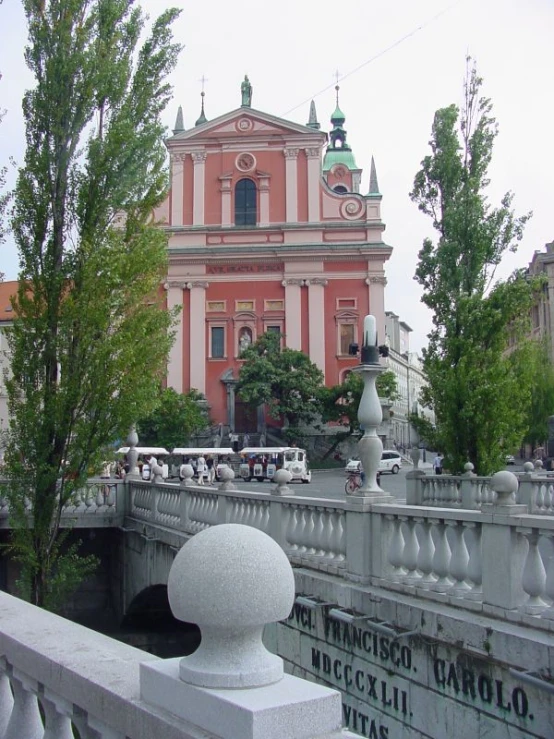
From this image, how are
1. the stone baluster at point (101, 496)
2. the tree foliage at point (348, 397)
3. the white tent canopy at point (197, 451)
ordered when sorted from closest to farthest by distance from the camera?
1. the stone baluster at point (101, 496)
2. the white tent canopy at point (197, 451)
3. the tree foliage at point (348, 397)

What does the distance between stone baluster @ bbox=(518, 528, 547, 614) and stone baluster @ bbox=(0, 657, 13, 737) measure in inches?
147

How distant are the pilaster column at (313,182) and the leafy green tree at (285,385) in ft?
33.9

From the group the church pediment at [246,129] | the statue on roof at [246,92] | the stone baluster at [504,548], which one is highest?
the statue on roof at [246,92]

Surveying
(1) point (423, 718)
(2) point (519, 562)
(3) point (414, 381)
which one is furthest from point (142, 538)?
(3) point (414, 381)

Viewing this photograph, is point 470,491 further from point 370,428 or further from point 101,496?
point 101,496

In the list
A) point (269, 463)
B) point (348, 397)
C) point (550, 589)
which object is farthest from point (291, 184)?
point (550, 589)

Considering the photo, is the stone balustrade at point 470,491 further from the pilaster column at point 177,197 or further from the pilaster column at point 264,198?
the pilaster column at point 177,197

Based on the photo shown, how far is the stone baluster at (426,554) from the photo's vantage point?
7004 mm

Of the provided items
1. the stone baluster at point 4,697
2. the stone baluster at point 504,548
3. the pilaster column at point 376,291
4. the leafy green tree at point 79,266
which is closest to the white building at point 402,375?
the pilaster column at point 376,291

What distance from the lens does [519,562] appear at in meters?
5.87

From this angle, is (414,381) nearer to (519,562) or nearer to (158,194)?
(158,194)

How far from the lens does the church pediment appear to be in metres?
53.1

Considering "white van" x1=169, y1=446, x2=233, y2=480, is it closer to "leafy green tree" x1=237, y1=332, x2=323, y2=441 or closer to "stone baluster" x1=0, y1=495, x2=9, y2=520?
"leafy green tree" x1=237, y1=332, x2=323, y2=441

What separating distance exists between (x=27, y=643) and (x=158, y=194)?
13.3m
